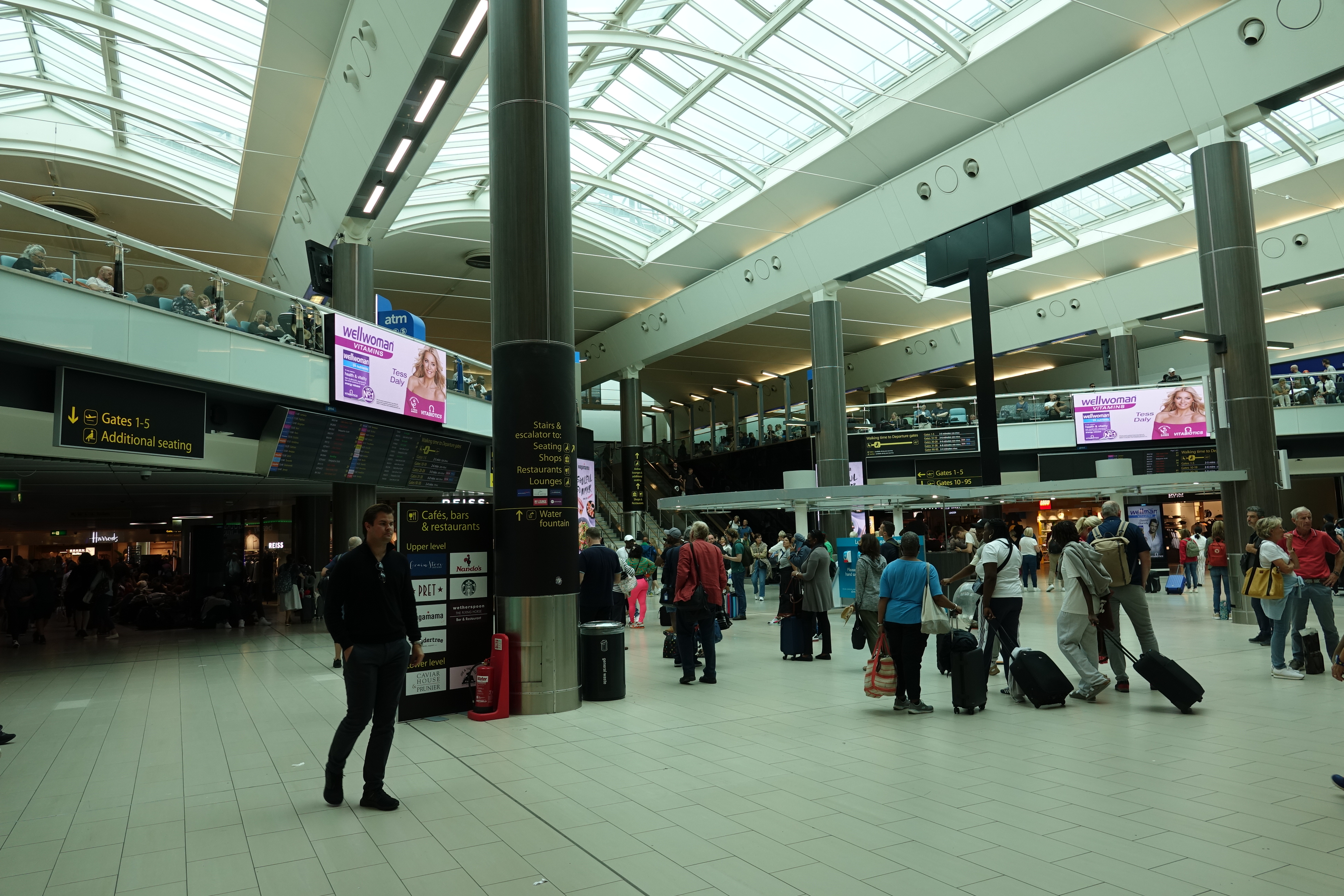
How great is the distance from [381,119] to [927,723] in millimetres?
11620

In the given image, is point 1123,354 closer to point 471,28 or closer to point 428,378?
point 428,378

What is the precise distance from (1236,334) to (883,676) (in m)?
10.8

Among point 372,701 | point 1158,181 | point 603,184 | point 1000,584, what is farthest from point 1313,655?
point 603,184

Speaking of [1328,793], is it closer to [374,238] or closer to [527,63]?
[527,63]

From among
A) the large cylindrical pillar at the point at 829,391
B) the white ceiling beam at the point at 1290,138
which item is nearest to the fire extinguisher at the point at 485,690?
the large cylindrical pillar at the point at 829,391

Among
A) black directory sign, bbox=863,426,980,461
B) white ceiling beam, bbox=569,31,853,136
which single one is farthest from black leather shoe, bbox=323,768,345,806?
black directory sign, bbox=863,426,980,461

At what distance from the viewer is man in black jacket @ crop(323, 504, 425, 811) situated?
4.88m

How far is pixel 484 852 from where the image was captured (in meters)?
4.16

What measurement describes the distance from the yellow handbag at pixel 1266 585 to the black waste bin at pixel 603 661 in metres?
6.33

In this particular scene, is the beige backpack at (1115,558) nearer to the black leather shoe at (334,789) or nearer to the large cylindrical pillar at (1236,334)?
the black leather shoe at (334,789)

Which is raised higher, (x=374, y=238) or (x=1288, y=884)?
(x=374, y=238)

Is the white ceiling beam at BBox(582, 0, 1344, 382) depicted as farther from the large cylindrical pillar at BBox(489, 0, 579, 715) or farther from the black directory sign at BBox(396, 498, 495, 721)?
the black directory sign at BBox(396, 498, 495, 721)

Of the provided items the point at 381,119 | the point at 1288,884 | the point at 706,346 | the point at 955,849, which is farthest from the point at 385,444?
the point at 706,346

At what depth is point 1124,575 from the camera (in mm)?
7742
